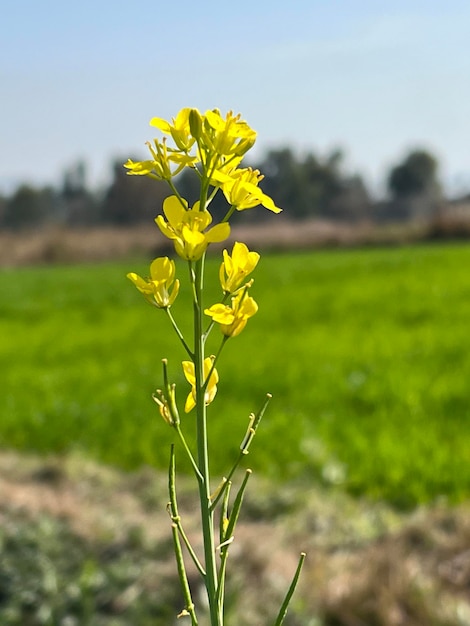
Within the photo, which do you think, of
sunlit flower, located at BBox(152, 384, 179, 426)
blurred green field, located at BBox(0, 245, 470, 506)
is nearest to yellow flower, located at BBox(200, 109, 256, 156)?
sunlit flower, located at BBox(152, 384, 179, 426)

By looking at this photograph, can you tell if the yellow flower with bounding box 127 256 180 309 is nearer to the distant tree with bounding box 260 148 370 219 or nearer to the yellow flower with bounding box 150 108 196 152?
the yellow flower with bounding box 150 108 196 152

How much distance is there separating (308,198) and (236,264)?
190 feet

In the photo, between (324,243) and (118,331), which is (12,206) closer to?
(324,243)

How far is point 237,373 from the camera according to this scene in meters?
7.71

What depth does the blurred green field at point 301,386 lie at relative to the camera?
15.9ft

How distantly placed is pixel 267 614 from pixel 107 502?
177cm

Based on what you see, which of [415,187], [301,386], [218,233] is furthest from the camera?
[415,187]

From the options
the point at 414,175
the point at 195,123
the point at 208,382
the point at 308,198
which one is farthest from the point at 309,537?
the point at 414,175

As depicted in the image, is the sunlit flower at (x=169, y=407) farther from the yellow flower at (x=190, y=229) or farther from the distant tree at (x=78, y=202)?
the distant tree at (x=78, y=202)

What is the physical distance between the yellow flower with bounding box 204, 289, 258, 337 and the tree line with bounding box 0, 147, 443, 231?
1861 inches

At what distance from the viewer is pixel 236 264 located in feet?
2.47

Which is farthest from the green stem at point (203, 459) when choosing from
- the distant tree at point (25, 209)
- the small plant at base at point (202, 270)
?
the distant tree at point (25, 209)

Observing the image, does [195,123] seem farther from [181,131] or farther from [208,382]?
[208,382]

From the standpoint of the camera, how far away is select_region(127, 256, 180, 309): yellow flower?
0.75 metres
